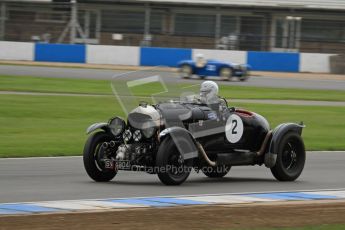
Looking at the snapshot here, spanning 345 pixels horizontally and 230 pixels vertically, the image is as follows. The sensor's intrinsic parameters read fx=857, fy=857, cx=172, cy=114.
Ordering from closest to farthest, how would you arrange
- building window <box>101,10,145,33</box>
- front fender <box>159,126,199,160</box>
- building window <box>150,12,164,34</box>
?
front fender <box>159,126,199,160</box> < building window <box>101,10,145,33</box> < building window <box>150,12,164,34</box>

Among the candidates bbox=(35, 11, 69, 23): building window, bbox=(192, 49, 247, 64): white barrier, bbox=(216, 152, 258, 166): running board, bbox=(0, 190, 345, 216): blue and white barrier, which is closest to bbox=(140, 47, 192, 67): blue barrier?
bbox=(192, 49, 247, 64): white barrier

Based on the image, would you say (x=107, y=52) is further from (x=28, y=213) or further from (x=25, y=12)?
(x=28, y=213)

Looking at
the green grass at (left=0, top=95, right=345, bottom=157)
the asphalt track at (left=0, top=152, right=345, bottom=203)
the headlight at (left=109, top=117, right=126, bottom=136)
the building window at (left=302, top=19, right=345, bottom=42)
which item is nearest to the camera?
the asphalt track at (left=0, top=152, right=345, bottom=203)

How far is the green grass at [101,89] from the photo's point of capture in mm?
26769

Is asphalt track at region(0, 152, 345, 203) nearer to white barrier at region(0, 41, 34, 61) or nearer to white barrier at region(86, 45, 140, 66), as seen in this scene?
white barrier at region(86, 45, 140, 66)

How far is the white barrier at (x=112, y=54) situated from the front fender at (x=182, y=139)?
3137cm

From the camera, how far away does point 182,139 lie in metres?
9.73

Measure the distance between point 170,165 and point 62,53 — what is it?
32.1 metres

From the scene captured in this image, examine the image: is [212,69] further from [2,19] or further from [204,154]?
[204,154]

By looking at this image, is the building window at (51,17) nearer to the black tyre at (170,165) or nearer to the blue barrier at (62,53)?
the blue barrier at (62,53)

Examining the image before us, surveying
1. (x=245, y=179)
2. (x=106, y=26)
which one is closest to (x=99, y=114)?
(x=245, y=179)

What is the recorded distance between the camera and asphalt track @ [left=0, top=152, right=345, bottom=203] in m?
9.16

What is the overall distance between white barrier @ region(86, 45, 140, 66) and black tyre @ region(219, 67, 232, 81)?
29.3 ft

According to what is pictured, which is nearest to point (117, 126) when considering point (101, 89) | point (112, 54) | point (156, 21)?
point (101, 89)
